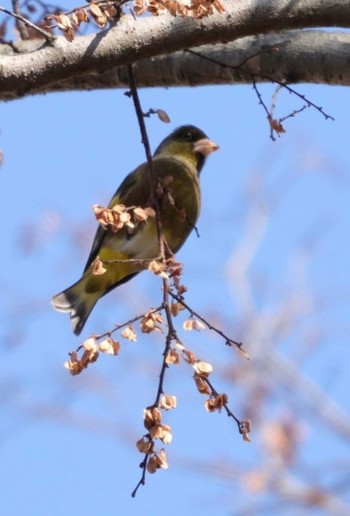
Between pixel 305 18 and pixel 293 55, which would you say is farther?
pixel 293 55

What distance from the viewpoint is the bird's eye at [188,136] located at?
464cm

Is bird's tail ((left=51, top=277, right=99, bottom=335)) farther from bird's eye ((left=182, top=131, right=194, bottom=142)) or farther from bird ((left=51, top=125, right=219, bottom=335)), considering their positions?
bird's eye ((left=182, top=131, right=194, bottom=142))

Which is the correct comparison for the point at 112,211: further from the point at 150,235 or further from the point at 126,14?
the point at 150,235

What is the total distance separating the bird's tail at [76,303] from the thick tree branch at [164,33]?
1528mm

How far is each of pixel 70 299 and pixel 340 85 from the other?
1383 mm

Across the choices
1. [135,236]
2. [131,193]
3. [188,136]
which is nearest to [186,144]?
[188,136]

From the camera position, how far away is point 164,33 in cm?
262

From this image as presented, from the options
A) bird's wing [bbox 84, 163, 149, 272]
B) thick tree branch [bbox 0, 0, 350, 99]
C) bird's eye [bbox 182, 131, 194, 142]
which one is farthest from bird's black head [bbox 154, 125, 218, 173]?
thick tree branch [bbox 0, 0, 350, 99]

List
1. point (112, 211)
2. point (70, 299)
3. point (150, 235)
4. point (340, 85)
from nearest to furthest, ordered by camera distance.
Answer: point (112, 211) → point (340, 85) → point (150, 235) → point (70, 299)

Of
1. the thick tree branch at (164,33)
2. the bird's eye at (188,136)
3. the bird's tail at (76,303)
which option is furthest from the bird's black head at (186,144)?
the thick tree branch at (164,33)

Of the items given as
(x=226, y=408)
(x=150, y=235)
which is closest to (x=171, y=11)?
(x=226, y=408)

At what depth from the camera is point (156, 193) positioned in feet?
9.11

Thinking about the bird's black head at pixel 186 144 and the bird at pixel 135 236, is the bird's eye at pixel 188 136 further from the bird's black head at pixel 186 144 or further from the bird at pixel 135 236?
the bird at pixel 135 236

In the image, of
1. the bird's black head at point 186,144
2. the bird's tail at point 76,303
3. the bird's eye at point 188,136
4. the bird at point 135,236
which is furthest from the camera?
the bird's eye at point 188,136
